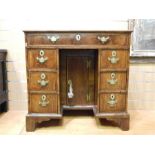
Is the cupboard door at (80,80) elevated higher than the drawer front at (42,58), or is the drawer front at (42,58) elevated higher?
the drawer front at (42,58)

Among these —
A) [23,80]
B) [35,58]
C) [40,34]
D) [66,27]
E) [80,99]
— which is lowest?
[80,99]

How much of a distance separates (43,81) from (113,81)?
0.48 m

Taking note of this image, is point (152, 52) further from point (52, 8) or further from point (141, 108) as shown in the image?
point (52, 8)

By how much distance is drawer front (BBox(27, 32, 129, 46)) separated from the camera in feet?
4.58

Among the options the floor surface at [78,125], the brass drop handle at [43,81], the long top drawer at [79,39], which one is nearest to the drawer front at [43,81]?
the brass drop handle at [43,81]

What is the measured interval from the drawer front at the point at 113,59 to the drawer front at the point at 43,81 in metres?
0.34

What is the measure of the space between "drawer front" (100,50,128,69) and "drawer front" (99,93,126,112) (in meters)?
0.20

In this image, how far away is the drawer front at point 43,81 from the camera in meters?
1.45

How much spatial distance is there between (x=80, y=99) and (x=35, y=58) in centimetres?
55

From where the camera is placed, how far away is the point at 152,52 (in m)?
1.85

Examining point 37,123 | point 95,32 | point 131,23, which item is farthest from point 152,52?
point 37,123

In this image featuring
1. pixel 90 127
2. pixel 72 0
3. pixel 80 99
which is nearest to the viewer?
pixel 72 0

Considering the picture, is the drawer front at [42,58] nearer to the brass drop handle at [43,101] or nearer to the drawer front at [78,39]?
the drawer front at [78,39]

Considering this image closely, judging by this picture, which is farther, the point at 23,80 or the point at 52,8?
the point at 23,80
